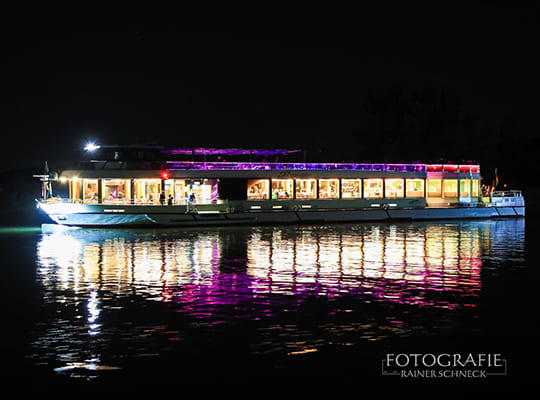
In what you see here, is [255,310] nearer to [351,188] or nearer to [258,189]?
[258,189]

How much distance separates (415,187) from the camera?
5725 centimetres

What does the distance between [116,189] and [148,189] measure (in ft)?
7.17

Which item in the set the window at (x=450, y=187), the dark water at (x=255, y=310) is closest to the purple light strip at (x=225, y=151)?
the window at (x=450, y=187)

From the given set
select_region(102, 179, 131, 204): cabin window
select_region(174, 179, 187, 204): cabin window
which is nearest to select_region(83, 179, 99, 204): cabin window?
select_region(102, 179, 131, 204): cabin window

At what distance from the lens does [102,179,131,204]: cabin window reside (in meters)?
45.2

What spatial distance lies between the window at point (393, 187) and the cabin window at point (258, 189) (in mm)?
11035

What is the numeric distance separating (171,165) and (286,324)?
1309 inches

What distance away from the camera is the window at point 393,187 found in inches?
2210

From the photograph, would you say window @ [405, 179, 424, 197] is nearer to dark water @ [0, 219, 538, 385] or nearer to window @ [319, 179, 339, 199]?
window @ [319, 179, 339, 199]

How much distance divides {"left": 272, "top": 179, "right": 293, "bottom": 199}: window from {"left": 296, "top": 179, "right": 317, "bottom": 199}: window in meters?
0.65

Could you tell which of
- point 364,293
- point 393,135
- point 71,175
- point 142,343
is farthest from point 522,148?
point 142,343

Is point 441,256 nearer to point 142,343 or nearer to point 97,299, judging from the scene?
point 97,299

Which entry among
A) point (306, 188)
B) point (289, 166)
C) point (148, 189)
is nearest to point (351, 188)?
point (306, 188)

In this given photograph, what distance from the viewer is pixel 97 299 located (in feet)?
58.9
